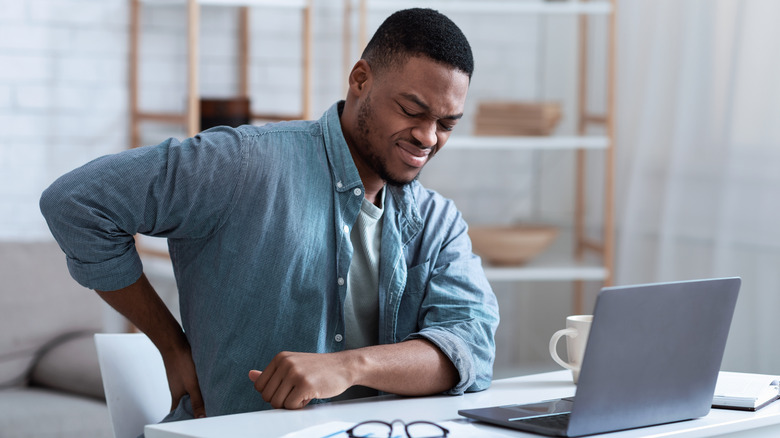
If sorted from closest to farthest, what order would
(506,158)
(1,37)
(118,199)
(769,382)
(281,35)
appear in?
(118,199) → (769,382) → (1,37) → (281,35) → (506,158)

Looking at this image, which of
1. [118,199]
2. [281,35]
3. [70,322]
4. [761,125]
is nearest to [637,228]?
[761,125]

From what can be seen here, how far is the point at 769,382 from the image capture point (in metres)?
1.47

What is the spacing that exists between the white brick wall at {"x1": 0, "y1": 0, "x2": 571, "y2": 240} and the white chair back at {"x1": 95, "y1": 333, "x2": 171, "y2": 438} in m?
1.51

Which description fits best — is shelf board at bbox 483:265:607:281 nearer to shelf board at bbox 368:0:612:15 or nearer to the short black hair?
shelf board at bbox 368:0:612:15

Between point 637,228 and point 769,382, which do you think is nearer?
point 769,382

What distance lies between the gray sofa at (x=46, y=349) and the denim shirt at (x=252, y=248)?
103cm

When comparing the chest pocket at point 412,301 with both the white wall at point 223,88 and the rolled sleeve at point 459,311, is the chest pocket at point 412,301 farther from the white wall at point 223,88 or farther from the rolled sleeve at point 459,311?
the white wall at point 223,88

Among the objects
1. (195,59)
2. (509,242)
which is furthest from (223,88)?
(509,242)

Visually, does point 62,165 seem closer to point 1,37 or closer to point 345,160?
point 1,37

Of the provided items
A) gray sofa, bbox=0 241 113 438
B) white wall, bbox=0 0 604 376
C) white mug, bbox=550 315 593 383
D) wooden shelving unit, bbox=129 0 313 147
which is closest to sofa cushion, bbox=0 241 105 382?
gray sofa, bbox=0 241 113 438

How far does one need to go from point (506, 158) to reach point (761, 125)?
122 centimetres

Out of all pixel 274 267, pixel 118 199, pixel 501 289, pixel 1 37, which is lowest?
pixel 501 289

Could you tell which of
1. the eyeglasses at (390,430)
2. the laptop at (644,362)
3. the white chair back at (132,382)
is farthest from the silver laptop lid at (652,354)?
the white chair back at (132,382)

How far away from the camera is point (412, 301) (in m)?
1.55
